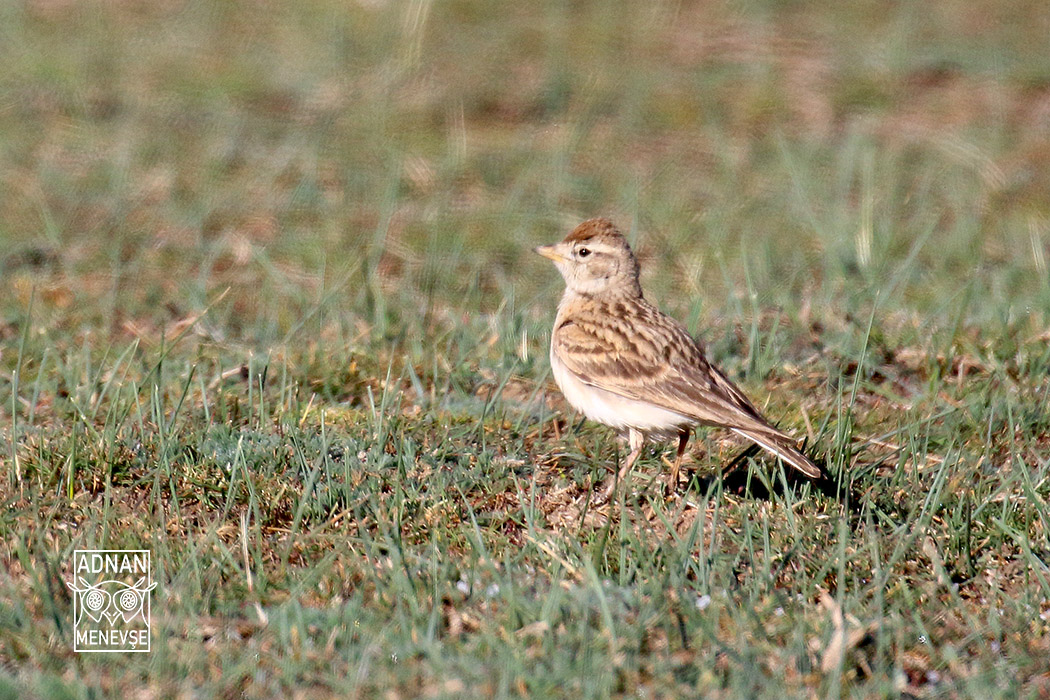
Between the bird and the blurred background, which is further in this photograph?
the blurred background

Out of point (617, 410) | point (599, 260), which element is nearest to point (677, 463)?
point (617, 410)

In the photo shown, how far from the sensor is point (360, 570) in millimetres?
4605

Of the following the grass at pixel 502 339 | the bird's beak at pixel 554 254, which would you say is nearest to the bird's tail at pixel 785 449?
the grass at pixel 502 339

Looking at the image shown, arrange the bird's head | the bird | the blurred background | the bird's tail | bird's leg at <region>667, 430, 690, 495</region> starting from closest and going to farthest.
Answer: the bird's tail < the bird < bird's leg at <region>667, 430, 690, 495</region> < the bird's head < the blurred background

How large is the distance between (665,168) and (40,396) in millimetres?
5213

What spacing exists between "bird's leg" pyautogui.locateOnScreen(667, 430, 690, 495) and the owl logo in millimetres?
2048

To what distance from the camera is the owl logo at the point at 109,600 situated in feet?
13.9

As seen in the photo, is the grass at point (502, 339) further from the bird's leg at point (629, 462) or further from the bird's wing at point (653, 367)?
the bird's wing at point (653, 367)

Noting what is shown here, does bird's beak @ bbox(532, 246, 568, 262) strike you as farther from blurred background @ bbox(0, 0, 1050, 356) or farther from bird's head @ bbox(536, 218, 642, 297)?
blurred background @ bbox(0, 0, 1050, 356)

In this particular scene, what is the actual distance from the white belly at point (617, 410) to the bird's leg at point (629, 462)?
62 mm

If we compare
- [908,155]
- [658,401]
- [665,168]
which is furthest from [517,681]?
[908,155]

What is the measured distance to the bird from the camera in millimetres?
5246
